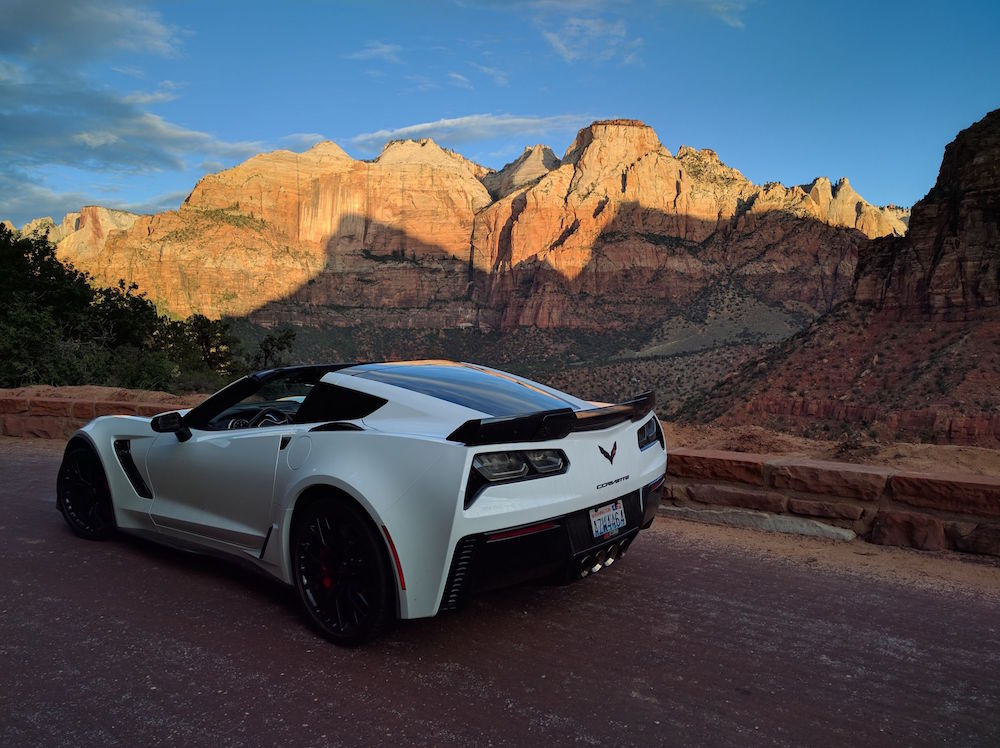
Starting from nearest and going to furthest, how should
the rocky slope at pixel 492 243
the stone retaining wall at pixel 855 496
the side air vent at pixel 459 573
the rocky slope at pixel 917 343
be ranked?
the side air vent at pixel 459 573
the stone retaining wall at pixel 855 496
the rocky slope at pixel 917 343
the rocky slope at pixel 492 243

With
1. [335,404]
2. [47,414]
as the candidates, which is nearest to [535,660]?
[335,404]

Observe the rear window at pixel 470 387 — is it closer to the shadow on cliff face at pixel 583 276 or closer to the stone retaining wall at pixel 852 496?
the stone retaining wall at pixel 852 496

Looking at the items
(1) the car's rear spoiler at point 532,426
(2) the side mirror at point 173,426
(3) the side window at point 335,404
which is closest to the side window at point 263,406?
(2) the side mirror at point 173,426

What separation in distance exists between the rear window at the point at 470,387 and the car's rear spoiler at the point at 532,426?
0.33 meters

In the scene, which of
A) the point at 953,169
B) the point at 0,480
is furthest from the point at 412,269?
the point at 0,480

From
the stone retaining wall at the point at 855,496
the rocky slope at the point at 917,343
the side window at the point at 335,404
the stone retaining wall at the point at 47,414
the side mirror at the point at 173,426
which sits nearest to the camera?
the side window at the point at 335,404

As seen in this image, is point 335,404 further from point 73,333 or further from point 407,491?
point 73,333

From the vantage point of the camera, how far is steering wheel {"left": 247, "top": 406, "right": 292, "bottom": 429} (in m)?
4.07

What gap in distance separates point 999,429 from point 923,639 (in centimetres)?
3051

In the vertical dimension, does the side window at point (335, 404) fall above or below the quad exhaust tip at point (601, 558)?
above

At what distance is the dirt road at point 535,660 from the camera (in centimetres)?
259

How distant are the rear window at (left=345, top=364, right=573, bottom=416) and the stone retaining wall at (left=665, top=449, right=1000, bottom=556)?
223 centimetres

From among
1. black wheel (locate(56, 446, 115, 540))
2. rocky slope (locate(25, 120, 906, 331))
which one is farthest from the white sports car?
rocky slope (locate(25, 120, 906, 331))

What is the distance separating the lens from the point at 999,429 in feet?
92.4
